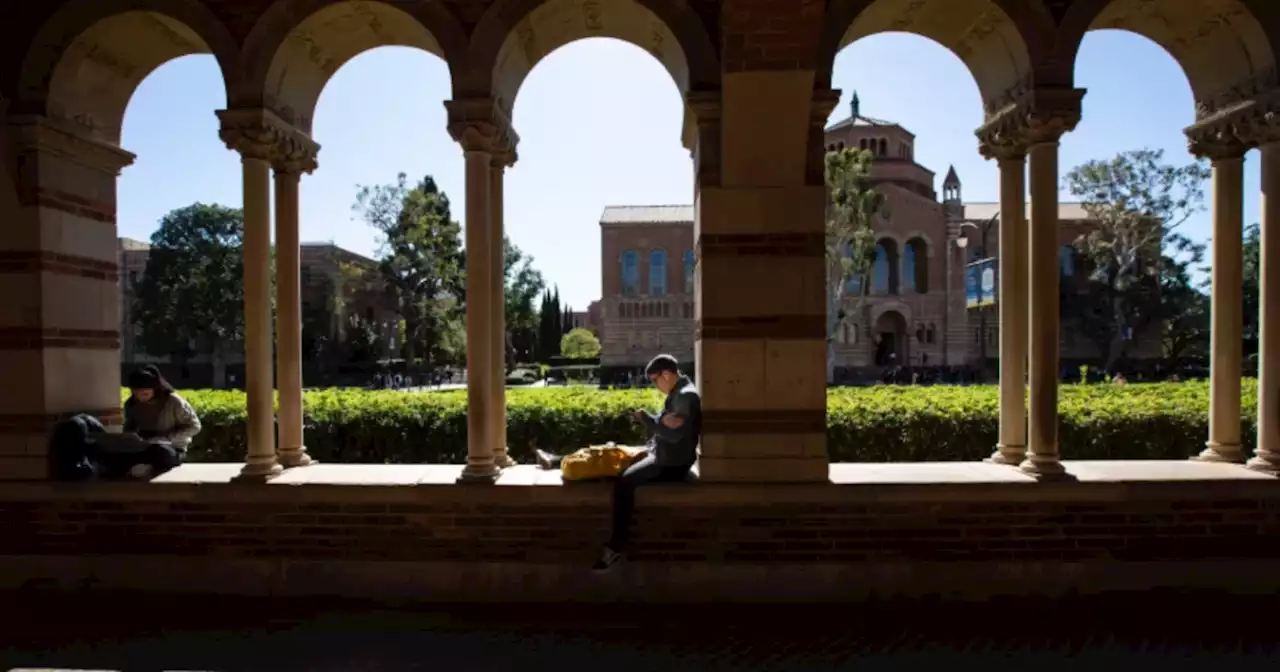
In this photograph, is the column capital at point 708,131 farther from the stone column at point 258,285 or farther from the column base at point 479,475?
the stone column at point 258,285

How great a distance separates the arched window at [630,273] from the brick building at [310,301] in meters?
18.3

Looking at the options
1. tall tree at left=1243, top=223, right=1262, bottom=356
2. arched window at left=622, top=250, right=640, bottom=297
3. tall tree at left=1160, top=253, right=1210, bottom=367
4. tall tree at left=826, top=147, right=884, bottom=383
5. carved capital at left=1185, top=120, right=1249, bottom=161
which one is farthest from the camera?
arched window at left=622, top=250, right=640, bottom=297

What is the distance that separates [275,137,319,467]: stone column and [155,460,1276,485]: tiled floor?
1.06 ft

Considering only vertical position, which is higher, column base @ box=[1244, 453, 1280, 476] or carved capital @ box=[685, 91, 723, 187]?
carved capital @ box=[685, 91, 723, 187]

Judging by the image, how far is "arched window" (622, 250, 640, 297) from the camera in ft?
189

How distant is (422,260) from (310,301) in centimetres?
1554

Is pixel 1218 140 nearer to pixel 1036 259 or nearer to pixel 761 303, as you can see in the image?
pixel 1036 259

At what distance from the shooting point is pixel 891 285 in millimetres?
52719

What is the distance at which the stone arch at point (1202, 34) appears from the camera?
5.54 metres

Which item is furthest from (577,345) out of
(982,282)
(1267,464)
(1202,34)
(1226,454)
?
(1267,464)

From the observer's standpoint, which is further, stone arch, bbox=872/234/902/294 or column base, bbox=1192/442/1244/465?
stone arch, bbox=872/234/902/294

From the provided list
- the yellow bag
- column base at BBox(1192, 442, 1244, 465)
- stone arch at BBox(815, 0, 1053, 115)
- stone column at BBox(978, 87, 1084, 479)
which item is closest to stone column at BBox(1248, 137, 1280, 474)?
column base at BBox(1192, 442, 1244, 465)

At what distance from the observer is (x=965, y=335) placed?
51875 millimetres

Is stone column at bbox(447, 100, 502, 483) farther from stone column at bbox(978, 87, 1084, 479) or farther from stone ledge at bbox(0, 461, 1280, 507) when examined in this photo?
→ stone column at bbox(978, 87, 1084, 479)
